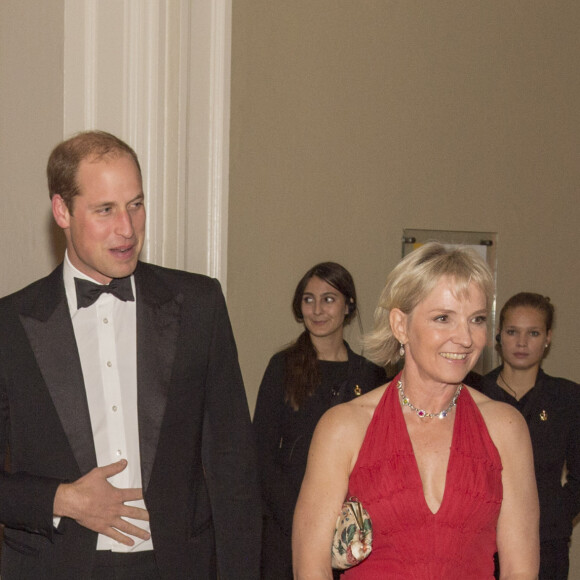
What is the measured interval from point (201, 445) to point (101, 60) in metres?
1.52

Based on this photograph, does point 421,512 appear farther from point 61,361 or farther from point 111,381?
point 61,361

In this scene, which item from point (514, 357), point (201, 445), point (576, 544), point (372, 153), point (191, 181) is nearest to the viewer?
point (201, 445)

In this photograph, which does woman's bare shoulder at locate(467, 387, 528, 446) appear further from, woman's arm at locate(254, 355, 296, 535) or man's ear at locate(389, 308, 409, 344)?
woman's arm at locate(254, 355, 296, 535)

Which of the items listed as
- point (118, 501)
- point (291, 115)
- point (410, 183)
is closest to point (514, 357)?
point (410, 183)

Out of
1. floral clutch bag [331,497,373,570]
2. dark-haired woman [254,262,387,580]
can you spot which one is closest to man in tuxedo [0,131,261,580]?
floral clutch bag [331,497,373,570]

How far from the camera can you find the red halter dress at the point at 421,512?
2.22 meters

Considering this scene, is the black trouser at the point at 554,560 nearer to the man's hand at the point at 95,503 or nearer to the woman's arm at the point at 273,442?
the woman's arm at the point at 273,442

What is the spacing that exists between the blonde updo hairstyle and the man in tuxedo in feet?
1.44

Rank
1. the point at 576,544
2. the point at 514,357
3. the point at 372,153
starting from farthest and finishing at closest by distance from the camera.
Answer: the point at 576,544 < the point at 372,153 < the point at 514,357

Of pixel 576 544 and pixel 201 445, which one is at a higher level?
pixel 201 445

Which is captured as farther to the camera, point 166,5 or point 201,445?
point 166,5

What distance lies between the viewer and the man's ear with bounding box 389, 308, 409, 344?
233 cm

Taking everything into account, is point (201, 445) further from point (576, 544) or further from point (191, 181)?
point (576, 544)

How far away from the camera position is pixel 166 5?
3297mm
